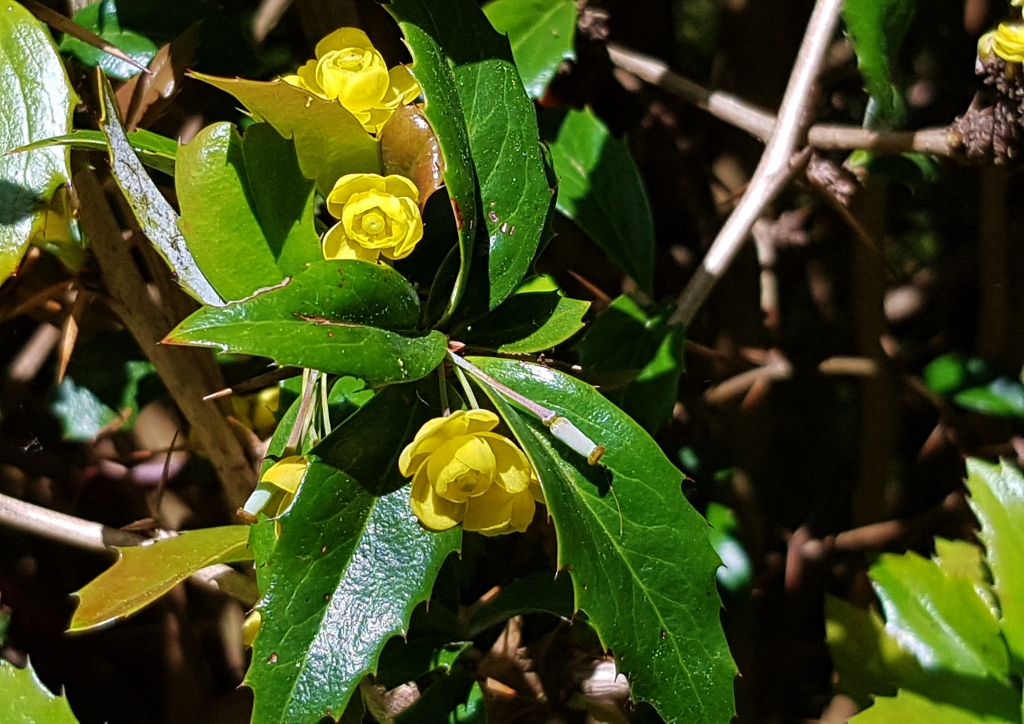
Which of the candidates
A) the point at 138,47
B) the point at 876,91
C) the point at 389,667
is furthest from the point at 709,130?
the point at 389,667

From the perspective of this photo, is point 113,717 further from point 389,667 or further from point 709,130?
point 709,130

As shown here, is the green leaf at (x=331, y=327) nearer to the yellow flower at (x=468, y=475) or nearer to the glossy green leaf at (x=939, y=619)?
the yellow flower at (x=468, y=475)

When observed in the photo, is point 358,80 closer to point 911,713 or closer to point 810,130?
point 810,130

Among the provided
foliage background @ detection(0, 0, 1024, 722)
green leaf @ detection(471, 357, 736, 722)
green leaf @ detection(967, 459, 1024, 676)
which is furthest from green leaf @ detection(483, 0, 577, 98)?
green leaf @ detection(967, 459, 1024, 676)

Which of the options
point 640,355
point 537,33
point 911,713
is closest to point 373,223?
point 640,355

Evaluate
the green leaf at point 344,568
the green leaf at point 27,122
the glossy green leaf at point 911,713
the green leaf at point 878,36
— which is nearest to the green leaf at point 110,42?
the green leaf at point 27,122

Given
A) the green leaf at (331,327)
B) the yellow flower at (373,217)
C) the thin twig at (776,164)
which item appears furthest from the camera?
the thin twig at (776,164)
